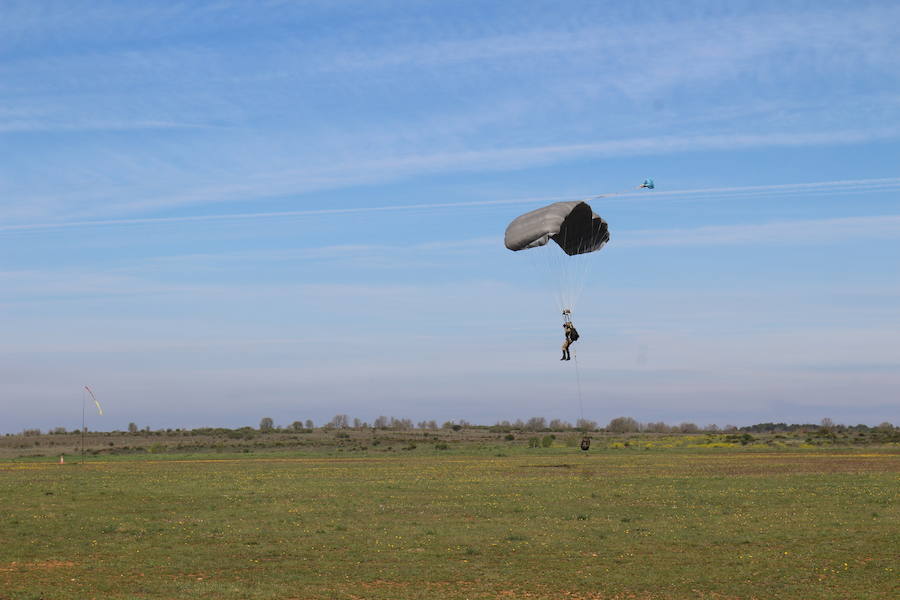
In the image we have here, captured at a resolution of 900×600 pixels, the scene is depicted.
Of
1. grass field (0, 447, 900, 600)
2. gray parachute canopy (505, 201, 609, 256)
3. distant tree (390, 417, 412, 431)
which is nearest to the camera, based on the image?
grass field (0, 447, 900, 600)

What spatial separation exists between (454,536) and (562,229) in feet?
49.5

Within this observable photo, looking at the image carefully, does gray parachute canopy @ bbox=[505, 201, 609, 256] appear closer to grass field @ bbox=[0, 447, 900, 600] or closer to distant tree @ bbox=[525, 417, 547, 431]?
grass field @ bbox=[0, 447, 900, 600]

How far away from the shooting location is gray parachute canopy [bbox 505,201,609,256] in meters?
35.8

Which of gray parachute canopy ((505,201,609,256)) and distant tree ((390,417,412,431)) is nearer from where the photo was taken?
gray parachute canopy ((505,201,609,256))

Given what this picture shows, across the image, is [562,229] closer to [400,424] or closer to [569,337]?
[569,337]

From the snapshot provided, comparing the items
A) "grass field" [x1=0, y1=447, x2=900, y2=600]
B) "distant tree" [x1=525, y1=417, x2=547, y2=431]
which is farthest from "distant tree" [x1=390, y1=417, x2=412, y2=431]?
"grass field" [x1=0, y1=447, x2=900, y2=600]

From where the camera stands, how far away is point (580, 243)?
132 ft

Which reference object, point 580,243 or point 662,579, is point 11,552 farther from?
point 580,243

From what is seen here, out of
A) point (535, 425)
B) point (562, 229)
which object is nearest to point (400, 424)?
point (535, 425)

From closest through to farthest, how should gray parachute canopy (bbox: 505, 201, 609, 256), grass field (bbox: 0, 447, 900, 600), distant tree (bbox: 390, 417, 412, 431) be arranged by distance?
grass field (bbox: 0, 447, 900, 600), gray parachute canopy (bbox: 505, 201, 609, 256), distant tree (bbox: 390, 417, 412, 431)

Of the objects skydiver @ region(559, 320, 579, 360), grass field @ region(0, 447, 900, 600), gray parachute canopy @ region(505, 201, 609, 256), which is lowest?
grass field @ region(0, 447, 900, 600)

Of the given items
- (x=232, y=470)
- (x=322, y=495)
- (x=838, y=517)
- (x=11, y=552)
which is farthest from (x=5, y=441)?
(x=838, y=517)

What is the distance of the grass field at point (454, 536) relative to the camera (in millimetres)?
20672

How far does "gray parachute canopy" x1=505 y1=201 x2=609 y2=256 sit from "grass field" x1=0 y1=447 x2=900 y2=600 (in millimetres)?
10278
